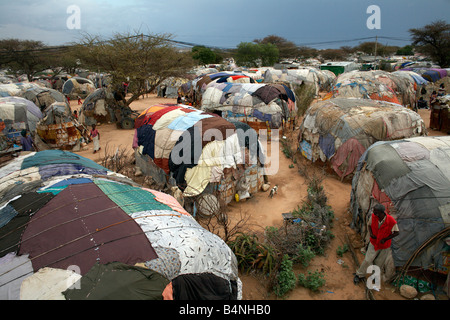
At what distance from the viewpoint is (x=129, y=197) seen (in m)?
4.63

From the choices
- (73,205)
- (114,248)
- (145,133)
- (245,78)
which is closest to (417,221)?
(114,248)

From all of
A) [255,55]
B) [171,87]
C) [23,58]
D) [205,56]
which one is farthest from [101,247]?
[205,56]

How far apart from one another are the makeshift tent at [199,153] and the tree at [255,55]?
120 ft

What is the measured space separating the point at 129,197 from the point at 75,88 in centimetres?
2807

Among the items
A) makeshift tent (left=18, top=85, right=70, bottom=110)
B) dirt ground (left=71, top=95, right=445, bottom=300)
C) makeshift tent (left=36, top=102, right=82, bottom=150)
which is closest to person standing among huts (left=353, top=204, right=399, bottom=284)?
dirt ground (left=71, top=95, right=445, bottom=300)

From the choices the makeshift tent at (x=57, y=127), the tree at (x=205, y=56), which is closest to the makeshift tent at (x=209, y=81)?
the makeshift tent at (x=57, y=127)

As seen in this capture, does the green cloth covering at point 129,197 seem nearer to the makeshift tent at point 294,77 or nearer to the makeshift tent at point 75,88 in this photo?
the makeshift tent at point 294,77

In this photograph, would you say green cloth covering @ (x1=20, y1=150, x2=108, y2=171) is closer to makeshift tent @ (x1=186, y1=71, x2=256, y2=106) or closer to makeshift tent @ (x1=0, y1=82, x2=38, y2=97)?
makeshift tent @ (x1=186, y1=71, x2=256, y2=106)

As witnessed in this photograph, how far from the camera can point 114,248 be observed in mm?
3377

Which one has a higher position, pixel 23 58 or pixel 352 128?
pixel 23 58

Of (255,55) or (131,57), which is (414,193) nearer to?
(131,57)

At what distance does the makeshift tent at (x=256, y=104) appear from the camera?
45.9 ft

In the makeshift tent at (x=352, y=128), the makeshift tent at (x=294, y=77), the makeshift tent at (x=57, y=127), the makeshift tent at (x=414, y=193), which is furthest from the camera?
the makeshift tent at (x=294, y=77)

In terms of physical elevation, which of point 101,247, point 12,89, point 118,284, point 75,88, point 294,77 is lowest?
point 118,284
